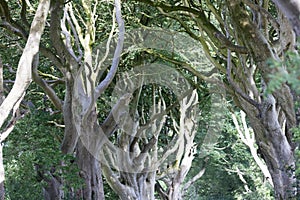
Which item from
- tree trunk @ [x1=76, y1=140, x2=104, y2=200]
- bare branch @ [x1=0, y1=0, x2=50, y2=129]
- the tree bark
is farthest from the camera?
tree trunk @ [x1=76, y1=140, x2=104, y2=200]

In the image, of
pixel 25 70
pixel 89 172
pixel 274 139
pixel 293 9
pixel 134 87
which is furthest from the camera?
pixel 134 87

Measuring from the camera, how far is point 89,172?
13.1 metres

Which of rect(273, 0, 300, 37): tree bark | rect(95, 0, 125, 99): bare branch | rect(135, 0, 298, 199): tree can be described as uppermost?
rect(95, 0, 125, 99): bare branch

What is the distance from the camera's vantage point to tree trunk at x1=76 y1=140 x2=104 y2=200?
12961 millimetres

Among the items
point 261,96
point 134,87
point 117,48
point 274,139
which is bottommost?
point 274,139

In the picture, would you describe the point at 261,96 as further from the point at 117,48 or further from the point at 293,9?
the point at 293,9

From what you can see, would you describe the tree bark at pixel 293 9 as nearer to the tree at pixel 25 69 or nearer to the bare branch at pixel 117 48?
the tree at pixel 25 69

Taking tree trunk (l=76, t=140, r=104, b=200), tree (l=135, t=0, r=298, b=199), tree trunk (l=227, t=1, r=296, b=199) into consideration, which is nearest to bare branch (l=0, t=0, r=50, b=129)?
tree (l=135, t=0, r=298, b=199)

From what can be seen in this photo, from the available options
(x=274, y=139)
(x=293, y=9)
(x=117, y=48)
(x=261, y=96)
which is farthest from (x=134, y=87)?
(x=293, y=9)

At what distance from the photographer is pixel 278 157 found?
342 inches

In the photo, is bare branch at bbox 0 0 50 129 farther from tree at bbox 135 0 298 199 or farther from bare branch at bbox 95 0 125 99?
bare branch at bbox 95 0 125 99

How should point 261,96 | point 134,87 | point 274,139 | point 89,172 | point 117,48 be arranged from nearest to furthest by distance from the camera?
point 274,139 → point 261,96 → point 117,48 → point 89,172 → point 134,87

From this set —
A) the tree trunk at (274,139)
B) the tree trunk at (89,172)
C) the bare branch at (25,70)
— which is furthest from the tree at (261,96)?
the tree trunk at (89,172)

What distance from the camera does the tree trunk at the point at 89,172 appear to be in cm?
1296
